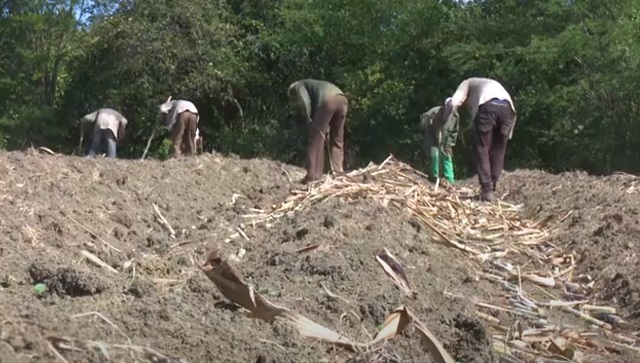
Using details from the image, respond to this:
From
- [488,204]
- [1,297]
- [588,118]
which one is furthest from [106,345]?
[588,118]

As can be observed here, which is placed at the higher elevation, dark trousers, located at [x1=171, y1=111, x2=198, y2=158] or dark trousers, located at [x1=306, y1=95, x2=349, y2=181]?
dark trousers, located at [x1=306, y1=95, x2=349, y2=181]

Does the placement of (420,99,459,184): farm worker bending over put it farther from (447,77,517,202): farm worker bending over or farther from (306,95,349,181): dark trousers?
(447,77,517,202): farm worker bending over

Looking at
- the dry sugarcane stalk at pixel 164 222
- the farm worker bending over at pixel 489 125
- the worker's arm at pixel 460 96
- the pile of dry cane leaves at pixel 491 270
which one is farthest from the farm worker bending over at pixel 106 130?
the farm worker bending over at pixel 489 125

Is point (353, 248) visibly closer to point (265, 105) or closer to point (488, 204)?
point (488, 204)

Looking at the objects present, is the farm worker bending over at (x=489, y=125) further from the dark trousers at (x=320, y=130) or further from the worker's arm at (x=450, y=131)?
the worker's arm at (x=450, y=131)

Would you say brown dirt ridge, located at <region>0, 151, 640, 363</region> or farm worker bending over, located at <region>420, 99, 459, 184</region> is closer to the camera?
brown dirt ridge, located at <region>0, 151, 640, 363</region>

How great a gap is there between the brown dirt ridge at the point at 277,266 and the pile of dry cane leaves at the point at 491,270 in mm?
30

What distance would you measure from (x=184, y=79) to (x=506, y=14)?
8.39m

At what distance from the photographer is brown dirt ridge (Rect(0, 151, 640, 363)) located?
5219 mm

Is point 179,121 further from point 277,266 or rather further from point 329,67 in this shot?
point 329,67

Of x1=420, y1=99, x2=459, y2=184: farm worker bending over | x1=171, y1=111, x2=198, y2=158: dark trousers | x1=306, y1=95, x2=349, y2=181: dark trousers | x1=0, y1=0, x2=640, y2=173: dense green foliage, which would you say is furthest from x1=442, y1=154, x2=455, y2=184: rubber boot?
x1=0, y1=0, x2=640, y2=173: dense green foliage

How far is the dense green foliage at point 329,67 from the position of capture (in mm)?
22625

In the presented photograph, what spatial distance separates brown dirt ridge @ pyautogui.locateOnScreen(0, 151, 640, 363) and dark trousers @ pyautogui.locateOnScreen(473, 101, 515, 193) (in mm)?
519

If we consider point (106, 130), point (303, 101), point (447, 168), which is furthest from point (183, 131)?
point (303, 101)
